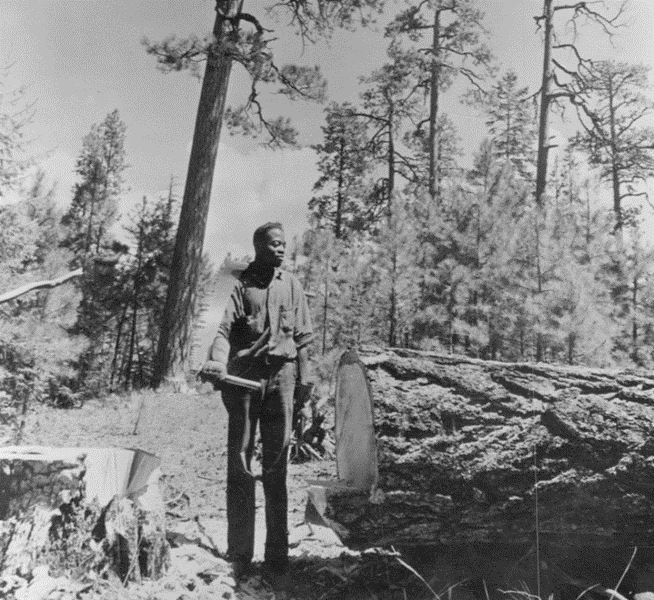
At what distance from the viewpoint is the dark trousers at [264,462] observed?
2506 mm

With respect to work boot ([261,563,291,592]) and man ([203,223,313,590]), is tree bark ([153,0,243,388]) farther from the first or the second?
work boot ([261,563,291,592])

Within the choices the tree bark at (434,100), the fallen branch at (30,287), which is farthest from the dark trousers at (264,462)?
the tree bark at (434,100)

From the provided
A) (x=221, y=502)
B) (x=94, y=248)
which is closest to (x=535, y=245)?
(x=221, y=502)

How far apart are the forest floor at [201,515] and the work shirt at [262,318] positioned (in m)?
0.70

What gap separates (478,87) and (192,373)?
10430 mm

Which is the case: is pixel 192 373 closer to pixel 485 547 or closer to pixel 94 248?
pixel 485 547

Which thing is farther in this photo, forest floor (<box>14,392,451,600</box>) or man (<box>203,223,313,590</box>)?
man (<box>203,223,313,590</box>)

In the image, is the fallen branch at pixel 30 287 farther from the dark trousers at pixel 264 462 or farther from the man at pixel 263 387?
the dark trousers at pixel 264 462

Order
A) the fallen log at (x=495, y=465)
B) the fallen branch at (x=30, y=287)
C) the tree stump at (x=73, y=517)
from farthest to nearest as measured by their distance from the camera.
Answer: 1. the fallen branch at (x=30, y=287)
2. the fallen log at (x=495, y=465)
3. the tree stump at (x=73, y=517)

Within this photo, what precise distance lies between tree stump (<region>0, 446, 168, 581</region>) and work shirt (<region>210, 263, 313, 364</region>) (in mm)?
772

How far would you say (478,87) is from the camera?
13.3 metres

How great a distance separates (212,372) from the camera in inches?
93.3

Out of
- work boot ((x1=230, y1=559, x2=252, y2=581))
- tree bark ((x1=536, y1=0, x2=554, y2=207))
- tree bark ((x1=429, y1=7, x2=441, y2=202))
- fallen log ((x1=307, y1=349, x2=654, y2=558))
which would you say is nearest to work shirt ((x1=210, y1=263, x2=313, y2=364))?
fallen log ((x1=307, y1=349, x2=654, y2=558))

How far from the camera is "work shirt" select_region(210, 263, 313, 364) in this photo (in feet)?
8.63
